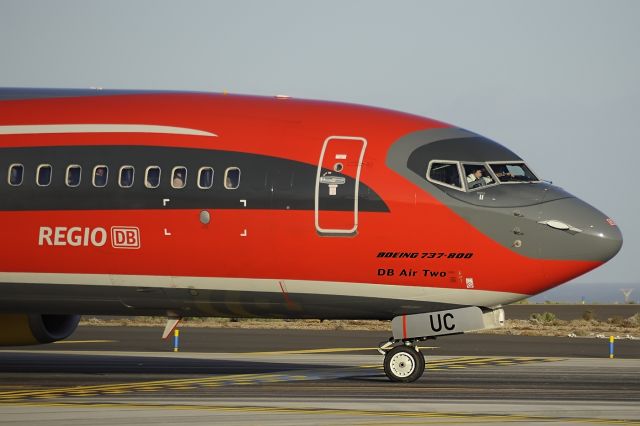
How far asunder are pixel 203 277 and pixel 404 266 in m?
3.98

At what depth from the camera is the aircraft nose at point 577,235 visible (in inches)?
845

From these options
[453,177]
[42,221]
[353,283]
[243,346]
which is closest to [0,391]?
[42,221]

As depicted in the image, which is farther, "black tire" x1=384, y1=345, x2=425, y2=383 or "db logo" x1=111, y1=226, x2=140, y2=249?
"black tire" x1=384, y1=345, x2=425, y2=383

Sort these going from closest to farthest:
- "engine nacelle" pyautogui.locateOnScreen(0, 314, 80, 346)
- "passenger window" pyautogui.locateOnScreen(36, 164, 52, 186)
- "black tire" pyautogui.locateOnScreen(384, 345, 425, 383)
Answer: "black tire" pyautogui.locateOnScreen(384, 345, 425, 383), "passenger window" pyautogui.locateOnScreen(36, 164, 52, 186), "engine nacelle" pyautogui.locateOnScreen(0, 314, 80, 346)

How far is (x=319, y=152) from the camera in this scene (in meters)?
22.5

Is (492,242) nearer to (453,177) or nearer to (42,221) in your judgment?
(453,177)

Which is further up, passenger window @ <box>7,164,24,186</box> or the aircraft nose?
passenger window @ <box>7,164,24,186</box>

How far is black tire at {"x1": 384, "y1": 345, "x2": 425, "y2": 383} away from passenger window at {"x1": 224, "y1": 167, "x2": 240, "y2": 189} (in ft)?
15.2

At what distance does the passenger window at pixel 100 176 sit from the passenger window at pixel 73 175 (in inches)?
12.9

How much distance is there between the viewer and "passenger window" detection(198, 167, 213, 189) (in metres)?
22.6

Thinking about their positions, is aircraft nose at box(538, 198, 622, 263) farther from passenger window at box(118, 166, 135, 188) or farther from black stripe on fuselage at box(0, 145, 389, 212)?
passenger window at box(118, 166, 135, 188)

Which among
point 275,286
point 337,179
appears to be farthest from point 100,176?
point 337,179

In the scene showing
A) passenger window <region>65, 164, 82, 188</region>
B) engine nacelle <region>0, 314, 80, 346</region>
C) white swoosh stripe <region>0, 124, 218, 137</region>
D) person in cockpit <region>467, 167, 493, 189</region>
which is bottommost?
engine nacelle <region>0, 314, 80, 346</region>

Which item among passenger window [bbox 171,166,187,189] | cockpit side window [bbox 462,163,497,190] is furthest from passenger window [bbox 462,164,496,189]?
passenger window [bbox 171,166,187,189]
